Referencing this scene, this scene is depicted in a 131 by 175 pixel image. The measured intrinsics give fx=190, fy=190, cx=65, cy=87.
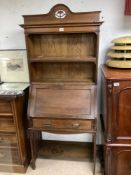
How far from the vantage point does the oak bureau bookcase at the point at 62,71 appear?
1741 mm

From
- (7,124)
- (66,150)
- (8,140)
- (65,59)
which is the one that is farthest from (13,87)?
(66,150)

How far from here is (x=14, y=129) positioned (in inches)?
75.5

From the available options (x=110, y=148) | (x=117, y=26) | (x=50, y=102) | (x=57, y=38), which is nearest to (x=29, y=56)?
(x=57, y=38)

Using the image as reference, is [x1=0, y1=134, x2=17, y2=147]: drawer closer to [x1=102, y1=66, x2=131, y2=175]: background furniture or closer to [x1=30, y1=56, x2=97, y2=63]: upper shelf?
[x1=30, y1=56, x2=97, y2=63]: upper shelf

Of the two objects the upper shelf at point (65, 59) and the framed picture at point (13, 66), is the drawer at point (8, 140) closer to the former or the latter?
the framed picture at point (13, 66)

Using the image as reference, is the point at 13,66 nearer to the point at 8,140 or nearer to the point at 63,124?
the point at 8,140

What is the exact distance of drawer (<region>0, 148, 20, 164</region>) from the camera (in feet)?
6.59

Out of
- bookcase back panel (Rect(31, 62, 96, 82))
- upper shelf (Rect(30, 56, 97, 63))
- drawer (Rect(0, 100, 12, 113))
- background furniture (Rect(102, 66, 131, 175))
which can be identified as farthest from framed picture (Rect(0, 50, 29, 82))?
background furniture (Rect(102, 66, 131, 175))

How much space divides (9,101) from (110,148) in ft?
3.43

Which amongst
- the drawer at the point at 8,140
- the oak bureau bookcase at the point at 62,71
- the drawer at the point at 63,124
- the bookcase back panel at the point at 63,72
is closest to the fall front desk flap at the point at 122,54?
the oak bureau bookcase at the point at 62,71

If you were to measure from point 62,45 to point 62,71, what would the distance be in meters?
0.29

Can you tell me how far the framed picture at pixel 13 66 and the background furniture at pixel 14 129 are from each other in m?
0.13

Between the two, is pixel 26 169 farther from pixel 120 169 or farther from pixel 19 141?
pixel 120 169

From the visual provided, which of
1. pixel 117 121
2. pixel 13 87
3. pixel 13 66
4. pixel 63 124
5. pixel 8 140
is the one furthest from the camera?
pixel 13 66
